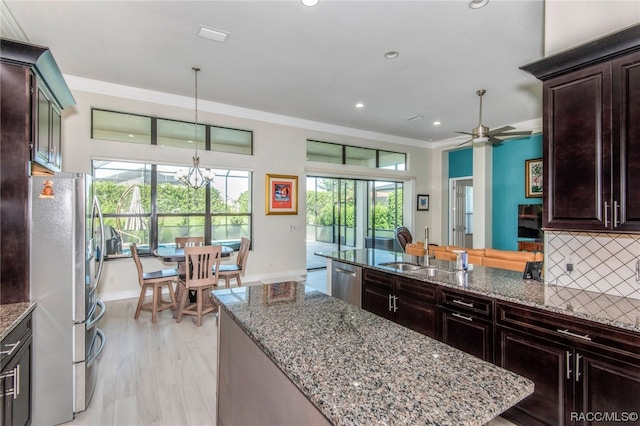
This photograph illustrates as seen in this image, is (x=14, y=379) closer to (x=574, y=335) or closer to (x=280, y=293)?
(x=280, y=293)

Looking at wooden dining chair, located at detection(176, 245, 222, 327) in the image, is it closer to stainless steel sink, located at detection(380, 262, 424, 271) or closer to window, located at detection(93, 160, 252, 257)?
window, located at detection(93, 160, 252, 257)

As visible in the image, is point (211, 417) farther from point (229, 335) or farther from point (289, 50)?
point (289, 50)

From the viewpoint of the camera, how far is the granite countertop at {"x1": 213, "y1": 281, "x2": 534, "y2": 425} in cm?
83

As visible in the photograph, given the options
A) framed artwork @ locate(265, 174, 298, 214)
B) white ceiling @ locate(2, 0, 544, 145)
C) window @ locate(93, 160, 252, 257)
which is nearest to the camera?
white ceiling @ locate(2, 0, 544, 145)

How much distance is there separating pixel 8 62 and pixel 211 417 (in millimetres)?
2775

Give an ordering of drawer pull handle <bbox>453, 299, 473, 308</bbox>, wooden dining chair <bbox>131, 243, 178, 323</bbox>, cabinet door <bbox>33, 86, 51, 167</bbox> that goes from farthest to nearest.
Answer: wooden dining chair <bbox>131, 243, 178, 323</bbox> < cabinet door <bbox>33, 86, 51, 167</bbox> < drawer pull handle <bbox>453, 299, 473, 308</bbox>

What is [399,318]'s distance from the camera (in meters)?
2.87

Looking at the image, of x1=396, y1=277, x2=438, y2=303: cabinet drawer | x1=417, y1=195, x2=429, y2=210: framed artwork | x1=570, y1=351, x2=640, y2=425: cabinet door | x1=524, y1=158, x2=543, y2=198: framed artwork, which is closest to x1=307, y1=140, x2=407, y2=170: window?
x1=417, y1=195, x2=429, y2=210: framed artwork

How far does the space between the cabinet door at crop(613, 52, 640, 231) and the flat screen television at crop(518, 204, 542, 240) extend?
5.26 m

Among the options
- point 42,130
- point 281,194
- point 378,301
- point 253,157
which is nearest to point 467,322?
point 378,301

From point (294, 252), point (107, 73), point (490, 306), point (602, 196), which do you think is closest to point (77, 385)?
point (490, 306)

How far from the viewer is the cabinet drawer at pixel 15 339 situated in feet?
5.28

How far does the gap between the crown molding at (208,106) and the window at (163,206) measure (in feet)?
3.39

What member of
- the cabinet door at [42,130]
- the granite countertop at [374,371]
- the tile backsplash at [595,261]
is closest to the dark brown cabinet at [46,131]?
the cabinet door at [42,130]
